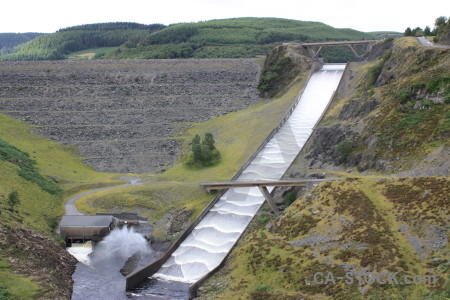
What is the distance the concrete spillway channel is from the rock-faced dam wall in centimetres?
1442

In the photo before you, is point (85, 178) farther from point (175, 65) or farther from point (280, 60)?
point (280, 60)

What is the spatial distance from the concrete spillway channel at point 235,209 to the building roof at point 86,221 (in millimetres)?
8454

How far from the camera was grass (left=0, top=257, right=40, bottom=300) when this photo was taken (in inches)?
1374

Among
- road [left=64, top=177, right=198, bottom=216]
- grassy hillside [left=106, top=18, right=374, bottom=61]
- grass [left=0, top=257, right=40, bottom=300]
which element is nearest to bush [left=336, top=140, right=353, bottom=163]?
road [left=64, top=177, right=198, bottom=216]

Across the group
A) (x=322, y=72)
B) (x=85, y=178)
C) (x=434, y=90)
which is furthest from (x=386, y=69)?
(x=85, y=178)

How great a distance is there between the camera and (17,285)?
35.9 meters

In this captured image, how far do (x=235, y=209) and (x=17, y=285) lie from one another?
23004mm

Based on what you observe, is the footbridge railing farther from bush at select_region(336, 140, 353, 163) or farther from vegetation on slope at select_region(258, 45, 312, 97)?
vegetation on slope at select_region(258, 45, 312, 97)

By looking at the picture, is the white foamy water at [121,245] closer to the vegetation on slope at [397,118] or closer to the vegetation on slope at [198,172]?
the vegetation on slope at [198,172]

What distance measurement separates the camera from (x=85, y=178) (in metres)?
63.8

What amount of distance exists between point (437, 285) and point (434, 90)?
28.4 meters

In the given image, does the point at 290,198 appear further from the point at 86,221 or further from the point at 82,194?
the point at 82,194

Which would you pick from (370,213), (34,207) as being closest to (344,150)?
(370,213)

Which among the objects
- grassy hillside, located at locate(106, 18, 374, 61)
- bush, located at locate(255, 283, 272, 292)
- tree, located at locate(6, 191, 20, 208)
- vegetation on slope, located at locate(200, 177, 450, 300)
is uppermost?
grassy hillside, located at locate(106, 18, 374, 61)
